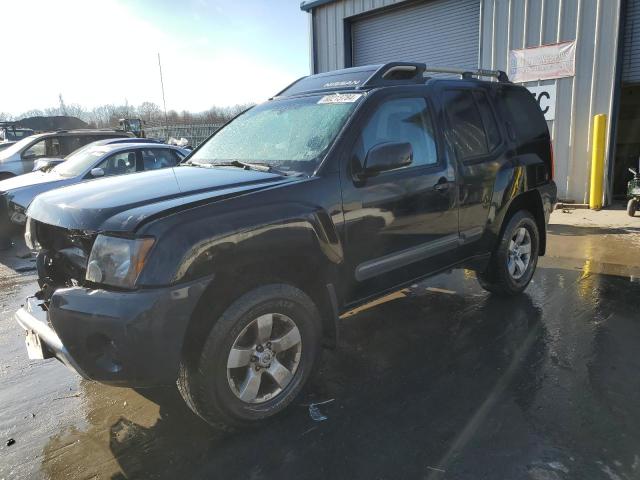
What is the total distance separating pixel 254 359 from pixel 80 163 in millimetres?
7171

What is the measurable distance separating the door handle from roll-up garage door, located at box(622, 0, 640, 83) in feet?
23.7

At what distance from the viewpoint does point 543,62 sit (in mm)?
9469

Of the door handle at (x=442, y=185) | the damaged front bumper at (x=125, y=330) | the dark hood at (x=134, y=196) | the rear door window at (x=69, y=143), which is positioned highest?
the rear door window at (x=69, y=143)

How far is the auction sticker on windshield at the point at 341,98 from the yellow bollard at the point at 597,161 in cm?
720

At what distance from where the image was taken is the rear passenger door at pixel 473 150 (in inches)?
157

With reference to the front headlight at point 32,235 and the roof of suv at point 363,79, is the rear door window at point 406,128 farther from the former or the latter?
the front headlight at point 32,235

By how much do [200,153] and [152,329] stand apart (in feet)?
6.89

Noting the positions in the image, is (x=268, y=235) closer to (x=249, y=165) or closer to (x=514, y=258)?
(x=249, y=165)

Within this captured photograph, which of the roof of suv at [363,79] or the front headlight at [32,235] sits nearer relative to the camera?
the front headlight at [32,235]

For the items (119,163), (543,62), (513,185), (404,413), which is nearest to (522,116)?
(513,185)

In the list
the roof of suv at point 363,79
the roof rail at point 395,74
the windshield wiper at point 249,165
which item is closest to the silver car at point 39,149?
the roof of suv at point 363,79

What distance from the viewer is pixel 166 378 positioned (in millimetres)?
2436

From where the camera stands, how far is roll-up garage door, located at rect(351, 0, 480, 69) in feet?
34.8

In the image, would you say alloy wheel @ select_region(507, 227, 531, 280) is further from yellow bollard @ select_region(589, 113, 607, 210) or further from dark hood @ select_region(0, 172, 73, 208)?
dark hood @ select_region(0, 172, 73, 208)
